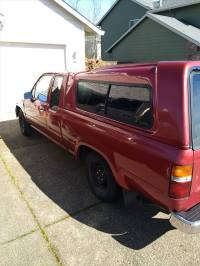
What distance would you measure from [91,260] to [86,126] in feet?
5.56

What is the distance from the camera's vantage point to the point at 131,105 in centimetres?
313

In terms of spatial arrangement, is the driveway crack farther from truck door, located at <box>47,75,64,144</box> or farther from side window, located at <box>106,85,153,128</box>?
side window, located at <box>106,85,153,128</box>

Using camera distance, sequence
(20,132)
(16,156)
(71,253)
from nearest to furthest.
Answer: (71,253) → (16,156) → (20,132)

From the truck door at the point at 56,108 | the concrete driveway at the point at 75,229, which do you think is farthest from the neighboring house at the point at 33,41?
the concrete driveway at the point at 75,229

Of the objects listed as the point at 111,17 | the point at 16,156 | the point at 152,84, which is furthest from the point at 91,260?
the point at 111,17

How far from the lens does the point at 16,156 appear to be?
579cm

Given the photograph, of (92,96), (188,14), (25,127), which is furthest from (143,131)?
(188,14)

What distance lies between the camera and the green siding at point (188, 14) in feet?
53.9

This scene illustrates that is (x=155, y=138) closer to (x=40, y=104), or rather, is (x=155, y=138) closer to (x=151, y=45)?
(x=40, y=104)

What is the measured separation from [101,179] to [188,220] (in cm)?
159

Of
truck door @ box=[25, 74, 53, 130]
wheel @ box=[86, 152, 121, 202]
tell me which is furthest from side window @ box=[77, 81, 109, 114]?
truck door @ box=[25, 74, 53, 130]

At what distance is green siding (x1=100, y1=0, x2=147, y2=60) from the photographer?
78.0ft

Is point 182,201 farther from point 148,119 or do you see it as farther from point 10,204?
point 10,204

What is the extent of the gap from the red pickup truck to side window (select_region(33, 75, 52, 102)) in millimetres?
1274
